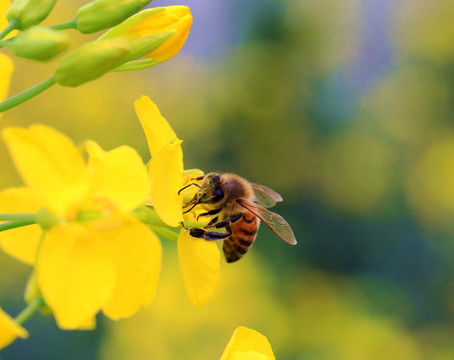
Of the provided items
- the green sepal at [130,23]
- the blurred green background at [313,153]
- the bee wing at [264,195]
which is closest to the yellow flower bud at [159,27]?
the green sepal at [130,23]

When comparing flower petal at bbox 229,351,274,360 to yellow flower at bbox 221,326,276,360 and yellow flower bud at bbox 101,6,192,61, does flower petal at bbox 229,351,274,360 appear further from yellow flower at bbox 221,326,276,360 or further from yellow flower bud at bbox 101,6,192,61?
yellow flower bud at bbox 101,6,192,61

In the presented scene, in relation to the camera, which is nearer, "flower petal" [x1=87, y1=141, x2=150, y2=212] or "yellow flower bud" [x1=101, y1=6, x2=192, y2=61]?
"flower petal" [x1=87, y1=141, x2=150, y2=212]

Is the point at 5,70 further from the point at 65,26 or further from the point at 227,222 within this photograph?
the point at 227,222

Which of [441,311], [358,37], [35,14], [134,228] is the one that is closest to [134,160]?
[134,228]

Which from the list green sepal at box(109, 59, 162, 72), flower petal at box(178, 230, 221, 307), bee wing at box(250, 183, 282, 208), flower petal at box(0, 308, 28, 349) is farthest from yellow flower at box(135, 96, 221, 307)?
bee wing at box(250, 183, 282, 208)

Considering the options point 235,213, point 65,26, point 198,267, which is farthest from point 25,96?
point 235,213

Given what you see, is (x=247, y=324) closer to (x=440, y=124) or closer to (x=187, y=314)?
(x=187, y=314)
